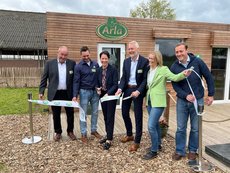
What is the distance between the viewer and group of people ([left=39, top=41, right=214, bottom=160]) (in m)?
2.91

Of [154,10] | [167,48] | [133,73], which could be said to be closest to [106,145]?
[133,73]

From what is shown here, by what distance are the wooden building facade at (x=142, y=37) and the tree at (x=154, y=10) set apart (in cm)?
1679

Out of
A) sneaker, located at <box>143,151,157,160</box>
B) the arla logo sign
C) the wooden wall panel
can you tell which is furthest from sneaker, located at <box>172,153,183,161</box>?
the wooden wall panel

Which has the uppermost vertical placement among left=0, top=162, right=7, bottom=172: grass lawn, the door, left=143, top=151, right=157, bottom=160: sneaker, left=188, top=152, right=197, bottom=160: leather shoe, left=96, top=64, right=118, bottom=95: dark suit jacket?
the door

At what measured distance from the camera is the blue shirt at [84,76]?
3688 mm

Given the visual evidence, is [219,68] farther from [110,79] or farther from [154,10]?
[154,10]

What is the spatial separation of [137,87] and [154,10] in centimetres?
2145

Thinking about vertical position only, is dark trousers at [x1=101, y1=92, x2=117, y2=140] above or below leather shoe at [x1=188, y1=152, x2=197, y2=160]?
above

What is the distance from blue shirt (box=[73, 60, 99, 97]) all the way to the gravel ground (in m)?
1.00

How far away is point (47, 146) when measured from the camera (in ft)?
12.4

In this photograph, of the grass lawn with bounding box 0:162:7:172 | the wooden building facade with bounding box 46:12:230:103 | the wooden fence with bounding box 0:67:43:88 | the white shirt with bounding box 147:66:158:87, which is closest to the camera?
the grass lawn with bounding box 0:162:7:172

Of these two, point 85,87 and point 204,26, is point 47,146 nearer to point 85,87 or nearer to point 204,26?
point 85,87

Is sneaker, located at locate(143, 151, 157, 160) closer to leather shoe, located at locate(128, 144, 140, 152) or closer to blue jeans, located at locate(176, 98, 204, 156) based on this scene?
leather shoe, located at locate(128, 144, 140, 152)

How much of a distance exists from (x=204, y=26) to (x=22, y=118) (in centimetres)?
625
